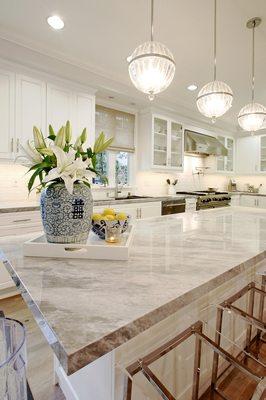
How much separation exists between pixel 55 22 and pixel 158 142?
2.52m

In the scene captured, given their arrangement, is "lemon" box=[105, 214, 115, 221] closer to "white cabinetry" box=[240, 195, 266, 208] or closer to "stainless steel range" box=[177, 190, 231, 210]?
"stainless steel range" box=[177, 190, 231, 210]

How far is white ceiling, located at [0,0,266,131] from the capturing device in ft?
7.24

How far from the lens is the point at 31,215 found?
9.18 ft

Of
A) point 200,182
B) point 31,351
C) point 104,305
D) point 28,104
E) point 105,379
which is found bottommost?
point 31,351

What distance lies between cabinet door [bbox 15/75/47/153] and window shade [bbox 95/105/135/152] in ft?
3.65

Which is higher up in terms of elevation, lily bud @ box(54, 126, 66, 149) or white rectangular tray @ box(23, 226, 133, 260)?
lily bud @ box(54, 126, 66, 149)

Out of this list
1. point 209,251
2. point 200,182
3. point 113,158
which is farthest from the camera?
point 200,182

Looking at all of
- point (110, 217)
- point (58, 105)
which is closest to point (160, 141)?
point (58, 105)

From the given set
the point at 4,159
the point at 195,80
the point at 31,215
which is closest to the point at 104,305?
the point at 31,215

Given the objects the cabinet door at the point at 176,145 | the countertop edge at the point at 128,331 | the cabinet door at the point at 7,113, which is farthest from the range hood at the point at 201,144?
the countertop edge at the point at 128,331

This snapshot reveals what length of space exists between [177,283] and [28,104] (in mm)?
2927

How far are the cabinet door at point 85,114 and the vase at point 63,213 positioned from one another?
2571mm

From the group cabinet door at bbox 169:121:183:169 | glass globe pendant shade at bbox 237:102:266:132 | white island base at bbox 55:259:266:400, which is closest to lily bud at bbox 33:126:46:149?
white island base at bbox 55:259:266:400

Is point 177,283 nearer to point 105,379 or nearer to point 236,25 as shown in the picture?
point 105,379
